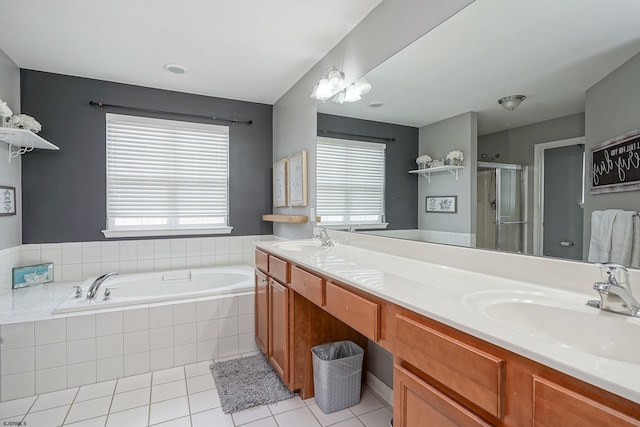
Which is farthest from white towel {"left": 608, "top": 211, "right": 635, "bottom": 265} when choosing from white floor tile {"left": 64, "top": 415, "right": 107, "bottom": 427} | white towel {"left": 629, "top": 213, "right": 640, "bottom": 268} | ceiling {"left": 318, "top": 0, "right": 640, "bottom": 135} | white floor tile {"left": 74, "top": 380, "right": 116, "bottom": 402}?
white floor tile {"left": 74, "top": 380, "right": 116, "bottom": 402}

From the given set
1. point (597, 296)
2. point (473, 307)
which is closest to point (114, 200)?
point (473, 307)

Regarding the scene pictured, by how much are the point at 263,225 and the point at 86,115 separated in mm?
1978

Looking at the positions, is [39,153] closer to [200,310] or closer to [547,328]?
[200,310]

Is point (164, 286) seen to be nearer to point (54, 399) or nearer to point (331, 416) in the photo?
point (54, 399)

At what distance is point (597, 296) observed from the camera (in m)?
1.02

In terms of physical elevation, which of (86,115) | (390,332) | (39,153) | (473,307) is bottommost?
(390,332)

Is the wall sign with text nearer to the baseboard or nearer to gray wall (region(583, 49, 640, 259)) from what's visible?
gray wall (region(583, 49, 640, 259))

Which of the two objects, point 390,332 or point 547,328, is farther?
point 390,332

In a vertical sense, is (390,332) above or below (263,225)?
below

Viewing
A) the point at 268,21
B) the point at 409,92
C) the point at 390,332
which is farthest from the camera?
the point at 268,21

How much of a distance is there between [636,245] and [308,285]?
1.30 meters

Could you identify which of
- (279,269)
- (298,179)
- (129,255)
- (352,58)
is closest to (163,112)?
(129,255)

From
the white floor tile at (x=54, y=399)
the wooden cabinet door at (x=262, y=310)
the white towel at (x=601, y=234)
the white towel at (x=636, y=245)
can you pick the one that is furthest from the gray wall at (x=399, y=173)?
the white floor tile at (x=54, y=399)

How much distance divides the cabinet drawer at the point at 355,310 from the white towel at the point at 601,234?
723mm
